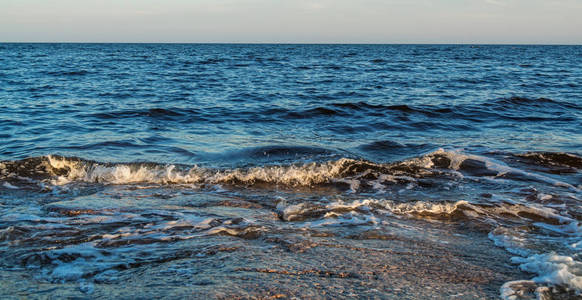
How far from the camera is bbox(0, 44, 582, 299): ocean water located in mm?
3000

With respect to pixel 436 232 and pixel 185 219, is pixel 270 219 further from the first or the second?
pixel 436 232

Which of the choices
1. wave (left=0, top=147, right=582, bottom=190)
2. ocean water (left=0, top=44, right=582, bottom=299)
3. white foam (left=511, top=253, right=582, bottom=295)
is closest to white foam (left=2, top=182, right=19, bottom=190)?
ocean water (left=0, top=44, right=582, bottom=299)

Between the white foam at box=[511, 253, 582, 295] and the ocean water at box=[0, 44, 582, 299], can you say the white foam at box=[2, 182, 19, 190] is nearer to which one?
the ocean water at box=[0, 44, 582, 299]

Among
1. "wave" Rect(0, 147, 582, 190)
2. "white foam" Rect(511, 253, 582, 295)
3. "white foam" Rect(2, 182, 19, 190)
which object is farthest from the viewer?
"wave" Rect(0, 147, 582, 190)

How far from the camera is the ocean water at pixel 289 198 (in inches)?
118

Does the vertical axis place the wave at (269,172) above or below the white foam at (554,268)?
below

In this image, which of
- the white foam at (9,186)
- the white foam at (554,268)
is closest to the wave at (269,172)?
the white foam at (9,186)

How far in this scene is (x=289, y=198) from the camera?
5.63m

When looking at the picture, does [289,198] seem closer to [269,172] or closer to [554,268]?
[269,172]

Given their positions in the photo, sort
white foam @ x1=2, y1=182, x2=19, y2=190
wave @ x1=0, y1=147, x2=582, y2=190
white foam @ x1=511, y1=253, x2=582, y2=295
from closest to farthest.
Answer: white foam @ x1=511, y1=253, x2=582, y2=295 → white foam @ x1=2, y1=182, x2=19, y2=190 → wave @ x1=0, y1=147, x2=582, y2=190

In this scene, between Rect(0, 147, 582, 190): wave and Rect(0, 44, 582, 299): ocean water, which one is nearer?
Rect(0, 44, 582, 299): ocean water

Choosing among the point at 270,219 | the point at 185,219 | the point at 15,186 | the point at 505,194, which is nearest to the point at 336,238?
the point at 270,219

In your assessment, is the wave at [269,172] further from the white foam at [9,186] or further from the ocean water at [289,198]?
the white foam at [9,186]

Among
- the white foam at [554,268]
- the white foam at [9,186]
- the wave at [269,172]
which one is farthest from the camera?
the wave at [269,172]
